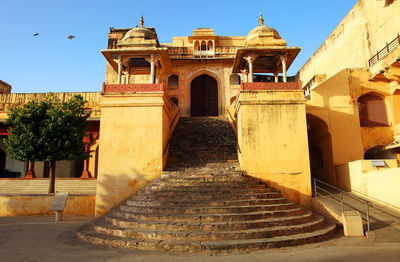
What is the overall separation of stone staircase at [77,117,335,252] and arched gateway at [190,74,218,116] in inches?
397

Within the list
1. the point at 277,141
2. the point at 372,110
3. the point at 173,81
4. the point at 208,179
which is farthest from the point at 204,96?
the point at 208,179

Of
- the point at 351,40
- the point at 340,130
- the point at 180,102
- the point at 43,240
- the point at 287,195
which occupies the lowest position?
the point at 43,240

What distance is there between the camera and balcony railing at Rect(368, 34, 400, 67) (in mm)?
12980

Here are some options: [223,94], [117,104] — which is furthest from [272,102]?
[223,94]

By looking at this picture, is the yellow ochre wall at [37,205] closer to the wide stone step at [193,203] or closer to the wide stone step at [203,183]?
the wide stone step at [203,183]

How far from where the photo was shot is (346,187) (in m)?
11.8

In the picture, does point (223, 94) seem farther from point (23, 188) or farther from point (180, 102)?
point (23, 188)

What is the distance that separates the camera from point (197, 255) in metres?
5.48

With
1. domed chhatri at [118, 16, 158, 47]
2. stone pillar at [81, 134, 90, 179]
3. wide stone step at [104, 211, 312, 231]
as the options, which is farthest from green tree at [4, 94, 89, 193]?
wide stone step at [104, 211, 312, 231]

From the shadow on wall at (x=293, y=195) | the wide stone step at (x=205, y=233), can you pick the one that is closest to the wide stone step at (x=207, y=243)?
the wide stone step at (x=205, y=233)

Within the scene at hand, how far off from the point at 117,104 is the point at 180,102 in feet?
31.6

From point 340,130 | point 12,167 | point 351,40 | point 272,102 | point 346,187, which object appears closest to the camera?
point 272,102

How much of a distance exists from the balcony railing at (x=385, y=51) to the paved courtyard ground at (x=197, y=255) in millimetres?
9420

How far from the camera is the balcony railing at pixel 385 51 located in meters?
13.0
